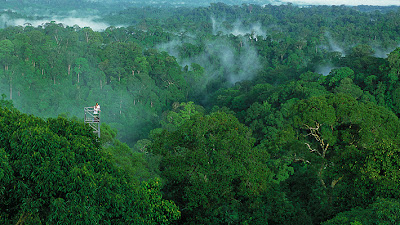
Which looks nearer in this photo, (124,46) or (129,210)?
(129,210)

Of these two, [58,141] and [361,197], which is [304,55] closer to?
[361,197]

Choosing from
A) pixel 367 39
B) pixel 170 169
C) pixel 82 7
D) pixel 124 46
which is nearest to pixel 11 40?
pixel 124 46

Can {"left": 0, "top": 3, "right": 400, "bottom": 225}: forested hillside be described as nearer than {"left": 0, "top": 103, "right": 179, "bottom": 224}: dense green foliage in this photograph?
No

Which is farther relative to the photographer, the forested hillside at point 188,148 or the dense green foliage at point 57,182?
the forested hillside at point 188,148

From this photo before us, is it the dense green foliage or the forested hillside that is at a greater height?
the dense green foliage

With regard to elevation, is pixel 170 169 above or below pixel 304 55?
above

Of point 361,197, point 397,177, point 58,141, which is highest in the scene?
point 58,141

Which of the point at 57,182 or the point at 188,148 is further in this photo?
the point at 188,148

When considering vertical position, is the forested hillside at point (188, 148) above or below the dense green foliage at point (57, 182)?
below

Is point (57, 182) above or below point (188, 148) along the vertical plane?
above

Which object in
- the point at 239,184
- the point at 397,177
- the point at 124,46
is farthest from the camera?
the point at 124,46

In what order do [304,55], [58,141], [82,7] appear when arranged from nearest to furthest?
[58,141]
[304,55]
[82,7]
